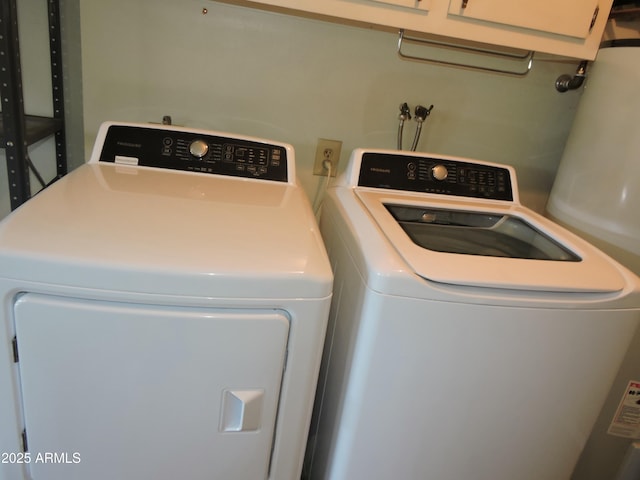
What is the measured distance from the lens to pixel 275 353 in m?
0.87

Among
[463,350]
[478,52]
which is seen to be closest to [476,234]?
[463,350]

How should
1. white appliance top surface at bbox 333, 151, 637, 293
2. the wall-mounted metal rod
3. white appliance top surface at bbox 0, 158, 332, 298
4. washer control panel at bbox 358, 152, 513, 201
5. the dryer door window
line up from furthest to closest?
the wall-mounted metal rod < washer control panel at bbox 358, 152, 513, 201 < the dryer door window < white appliance top surface at bbox 333, 151, 637, 293 < white appliance top surface at bbox 0, 158, 332, 298

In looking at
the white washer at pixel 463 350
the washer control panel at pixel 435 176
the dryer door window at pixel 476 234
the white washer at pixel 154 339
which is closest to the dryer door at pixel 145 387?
the white washer at pixel 154 339

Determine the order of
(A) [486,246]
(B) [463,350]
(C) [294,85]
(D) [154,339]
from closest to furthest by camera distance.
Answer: (D) [154,339]
(B) [463,350]
(A) [486,246]
(C) [294,85]

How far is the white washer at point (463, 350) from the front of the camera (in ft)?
2.96

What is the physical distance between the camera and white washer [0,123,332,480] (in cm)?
79

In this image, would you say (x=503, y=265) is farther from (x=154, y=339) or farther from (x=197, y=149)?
(x=197, y=149)

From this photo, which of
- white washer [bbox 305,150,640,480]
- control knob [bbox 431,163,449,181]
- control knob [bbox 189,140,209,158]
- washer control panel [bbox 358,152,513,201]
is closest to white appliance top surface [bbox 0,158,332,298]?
white washer [bbox 305,150,640,480]

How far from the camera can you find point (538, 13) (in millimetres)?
1331

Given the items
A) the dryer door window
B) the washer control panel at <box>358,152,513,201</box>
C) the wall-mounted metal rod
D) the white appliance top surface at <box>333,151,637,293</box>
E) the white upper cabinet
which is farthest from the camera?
the wall-mounted metal rod

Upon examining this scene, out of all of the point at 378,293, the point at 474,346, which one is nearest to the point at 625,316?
the point at 474,346

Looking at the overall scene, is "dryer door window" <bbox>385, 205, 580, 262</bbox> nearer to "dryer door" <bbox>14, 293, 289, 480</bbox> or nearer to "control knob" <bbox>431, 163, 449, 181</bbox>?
"control knob" <bbox>431, 163, 449, 181</bbox>

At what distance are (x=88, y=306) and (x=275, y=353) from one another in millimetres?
334

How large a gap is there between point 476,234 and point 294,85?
815 mm
